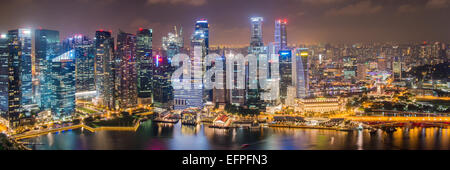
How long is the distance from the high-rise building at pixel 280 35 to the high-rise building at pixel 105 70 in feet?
19.0

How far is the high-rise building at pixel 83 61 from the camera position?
40.0ft

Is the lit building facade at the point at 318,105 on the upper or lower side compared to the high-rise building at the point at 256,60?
lower

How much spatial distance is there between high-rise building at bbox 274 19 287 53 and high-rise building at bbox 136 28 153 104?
4.55 meters

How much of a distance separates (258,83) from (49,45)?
5900 mm

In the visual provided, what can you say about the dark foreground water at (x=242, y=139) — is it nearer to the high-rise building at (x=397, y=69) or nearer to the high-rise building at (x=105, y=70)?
the high-rise building at (x=105, y=70)

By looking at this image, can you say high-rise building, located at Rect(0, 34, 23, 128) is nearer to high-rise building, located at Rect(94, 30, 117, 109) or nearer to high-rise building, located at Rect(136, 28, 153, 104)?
high-rise building, located at Rect(94, 30, 117, 109)

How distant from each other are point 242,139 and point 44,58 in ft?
20.9

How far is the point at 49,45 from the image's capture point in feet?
34.1

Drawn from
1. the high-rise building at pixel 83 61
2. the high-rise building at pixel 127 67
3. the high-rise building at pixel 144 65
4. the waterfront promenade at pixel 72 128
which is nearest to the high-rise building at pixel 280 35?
the high-rise building at pixel 144 65

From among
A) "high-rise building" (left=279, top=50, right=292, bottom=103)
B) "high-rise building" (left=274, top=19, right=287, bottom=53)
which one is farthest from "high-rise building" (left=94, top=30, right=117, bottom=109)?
"high-rise building" (left=274, top=19, right=287, bottom=53)

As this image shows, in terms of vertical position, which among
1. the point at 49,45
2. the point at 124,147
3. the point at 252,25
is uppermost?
the point at 252,25
